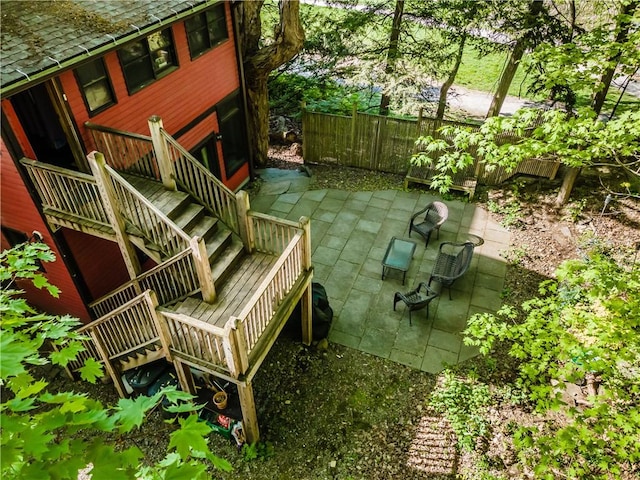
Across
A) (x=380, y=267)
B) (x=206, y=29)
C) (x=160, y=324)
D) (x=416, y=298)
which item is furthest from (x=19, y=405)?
(x=206, y=29)

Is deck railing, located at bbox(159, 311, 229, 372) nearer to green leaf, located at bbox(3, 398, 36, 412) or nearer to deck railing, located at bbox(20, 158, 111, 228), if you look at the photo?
deck railing, located at bbox(20, 158, 111, 228)

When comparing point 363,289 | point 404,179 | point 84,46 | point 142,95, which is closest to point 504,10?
point 404,179

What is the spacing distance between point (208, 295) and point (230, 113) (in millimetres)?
6643

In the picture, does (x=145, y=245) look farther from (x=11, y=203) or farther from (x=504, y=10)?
(x=504, y=10)

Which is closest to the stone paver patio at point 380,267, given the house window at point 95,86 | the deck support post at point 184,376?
the deck support post at point 184,376

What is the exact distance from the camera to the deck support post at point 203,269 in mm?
6681

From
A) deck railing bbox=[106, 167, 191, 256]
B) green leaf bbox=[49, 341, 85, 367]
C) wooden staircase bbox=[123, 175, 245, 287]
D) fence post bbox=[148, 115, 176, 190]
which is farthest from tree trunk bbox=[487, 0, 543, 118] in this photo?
green leaf bbox=[49, 341, 85, 367]

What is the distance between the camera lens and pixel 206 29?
414 inches

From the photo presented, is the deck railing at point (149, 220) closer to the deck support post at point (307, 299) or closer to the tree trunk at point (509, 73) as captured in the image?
the deck support post at point (307, 299)

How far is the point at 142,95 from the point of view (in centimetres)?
920

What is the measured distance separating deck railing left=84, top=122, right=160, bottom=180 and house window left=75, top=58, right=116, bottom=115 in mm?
495

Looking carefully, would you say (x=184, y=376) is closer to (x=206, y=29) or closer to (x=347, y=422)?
(x=347, y=422)

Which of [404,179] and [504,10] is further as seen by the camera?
[404,179]

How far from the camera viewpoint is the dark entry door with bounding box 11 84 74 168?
810 centimetres
